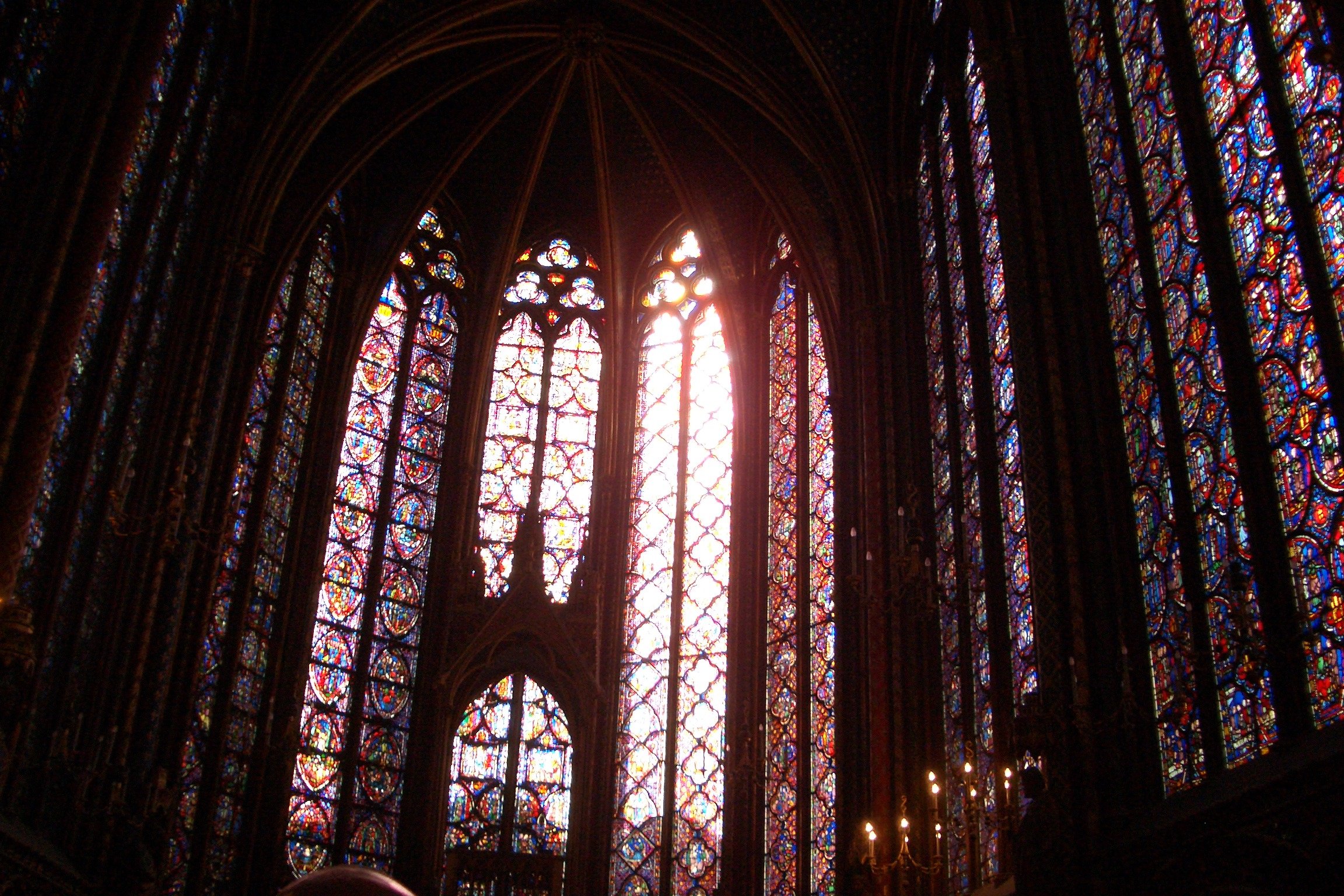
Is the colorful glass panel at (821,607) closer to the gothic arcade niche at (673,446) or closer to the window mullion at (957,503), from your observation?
the gothic arcade niche at (673,446)

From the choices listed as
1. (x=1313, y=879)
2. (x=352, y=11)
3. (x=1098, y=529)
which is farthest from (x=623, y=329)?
(x=1313, y=879)

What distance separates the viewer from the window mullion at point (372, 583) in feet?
57.2

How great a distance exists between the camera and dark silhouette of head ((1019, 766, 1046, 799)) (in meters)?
10.1

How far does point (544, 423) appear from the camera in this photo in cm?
2078

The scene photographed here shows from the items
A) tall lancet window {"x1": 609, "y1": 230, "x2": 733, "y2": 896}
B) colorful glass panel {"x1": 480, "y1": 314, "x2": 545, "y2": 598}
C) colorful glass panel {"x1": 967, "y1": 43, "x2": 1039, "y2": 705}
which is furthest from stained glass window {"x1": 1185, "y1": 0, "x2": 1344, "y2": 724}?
colorful glass panel {"x1": 480, "y1": 314, "x2": 545, "y2": 598}

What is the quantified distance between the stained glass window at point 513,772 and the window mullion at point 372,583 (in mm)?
1188

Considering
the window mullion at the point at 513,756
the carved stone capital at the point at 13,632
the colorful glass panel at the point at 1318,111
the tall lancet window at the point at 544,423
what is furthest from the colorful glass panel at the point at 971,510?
the carved stone capital at the point at 13,632

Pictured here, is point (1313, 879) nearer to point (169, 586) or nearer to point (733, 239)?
point (169, 586)

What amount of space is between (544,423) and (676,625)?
3.62 meters

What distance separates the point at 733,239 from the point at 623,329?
2.04 m

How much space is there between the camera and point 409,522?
Answer: 63.7 feet

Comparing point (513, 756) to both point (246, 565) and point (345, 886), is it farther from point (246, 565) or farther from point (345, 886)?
point (345, 886)

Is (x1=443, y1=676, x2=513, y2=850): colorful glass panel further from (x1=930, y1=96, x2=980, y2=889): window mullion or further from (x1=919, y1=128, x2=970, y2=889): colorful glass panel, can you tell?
(x1=930, y1=96, x2=980, y2=889): window mullion

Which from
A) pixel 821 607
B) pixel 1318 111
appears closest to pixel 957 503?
pixel 821 607
